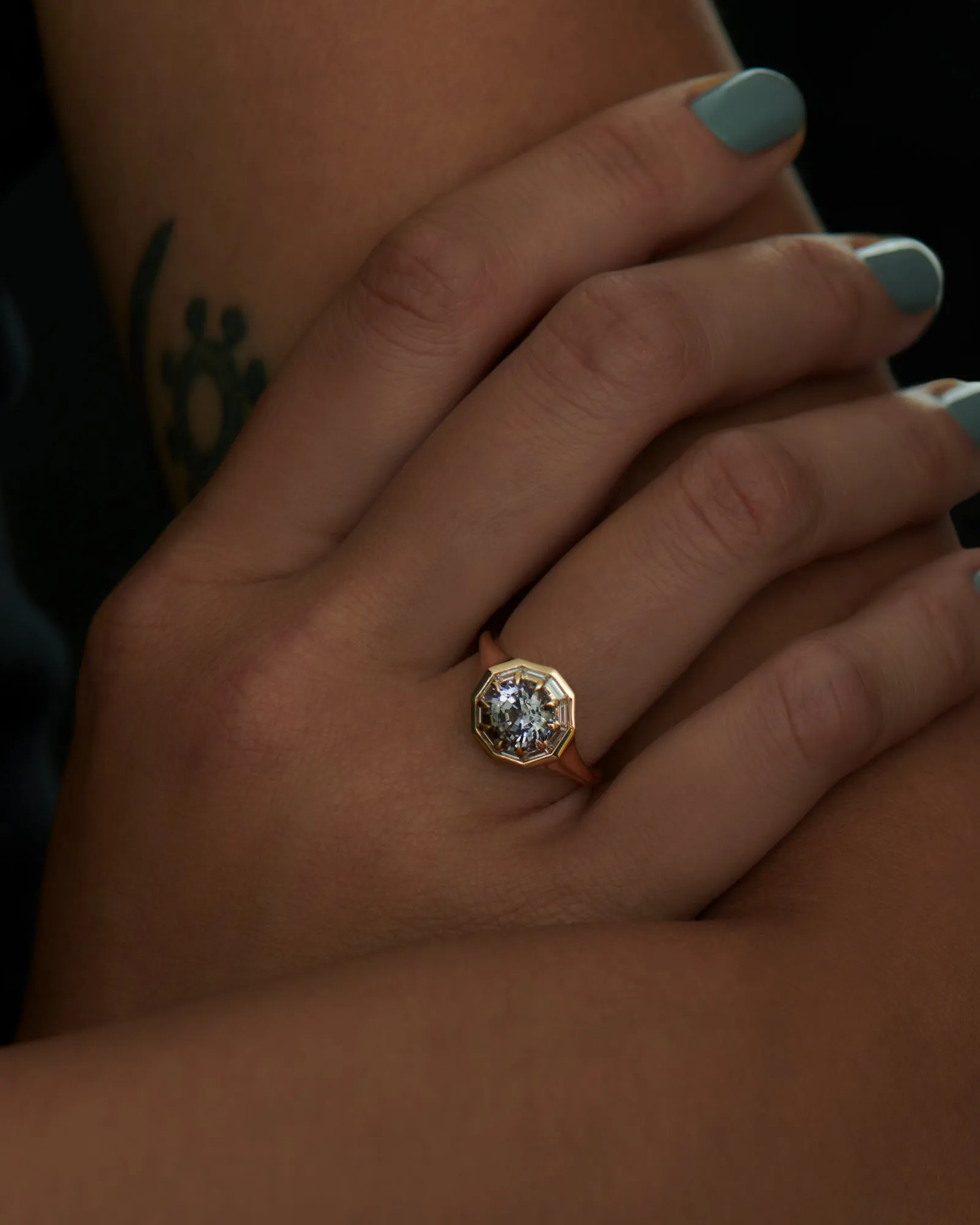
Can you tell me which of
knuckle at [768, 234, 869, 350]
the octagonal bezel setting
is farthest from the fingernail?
the octagonal bezel setting

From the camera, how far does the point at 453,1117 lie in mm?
548

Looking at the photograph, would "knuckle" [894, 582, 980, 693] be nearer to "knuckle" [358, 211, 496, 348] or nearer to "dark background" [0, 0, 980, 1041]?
"knuckle" [358, 211, 496, 348]

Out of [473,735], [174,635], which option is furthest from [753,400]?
[174,635]

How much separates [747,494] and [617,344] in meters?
0.11

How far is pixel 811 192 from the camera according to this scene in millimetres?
1439

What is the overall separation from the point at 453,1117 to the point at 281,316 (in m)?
0.53

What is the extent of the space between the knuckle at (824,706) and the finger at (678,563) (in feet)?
0.19

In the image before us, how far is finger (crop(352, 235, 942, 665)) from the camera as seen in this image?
27.4 inches

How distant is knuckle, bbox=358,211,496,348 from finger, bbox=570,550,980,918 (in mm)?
269

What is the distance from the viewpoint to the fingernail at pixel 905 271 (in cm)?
80

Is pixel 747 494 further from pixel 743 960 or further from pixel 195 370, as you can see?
pixel 195 370

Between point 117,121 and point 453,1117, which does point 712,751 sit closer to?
point 453,1117

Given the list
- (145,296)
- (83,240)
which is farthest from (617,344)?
(83,240)

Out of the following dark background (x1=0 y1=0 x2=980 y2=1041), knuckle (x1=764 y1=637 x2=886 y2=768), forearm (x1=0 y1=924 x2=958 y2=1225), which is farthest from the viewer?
dark background (x1=0 y1=0 x2=980 y2=1041)
